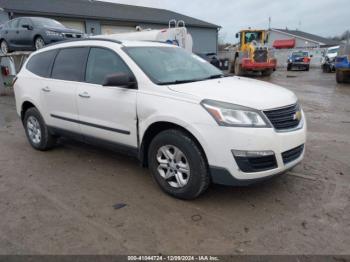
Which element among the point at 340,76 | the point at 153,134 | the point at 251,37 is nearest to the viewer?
the point at 153,134

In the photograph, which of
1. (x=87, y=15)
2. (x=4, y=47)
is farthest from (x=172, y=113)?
(x=87, y=15)

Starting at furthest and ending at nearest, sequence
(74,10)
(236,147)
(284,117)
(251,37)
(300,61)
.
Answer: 1. (300,61)
2. (251,37)
3. (74,10)
4. (284,117)
5. (236,147)

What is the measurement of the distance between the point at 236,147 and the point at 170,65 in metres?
1.69

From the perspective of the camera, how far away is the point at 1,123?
8.20m

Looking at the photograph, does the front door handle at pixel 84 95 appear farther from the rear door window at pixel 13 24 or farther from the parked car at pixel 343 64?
the parked car at pixel 343 64

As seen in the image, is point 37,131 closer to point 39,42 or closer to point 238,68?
point 39,42

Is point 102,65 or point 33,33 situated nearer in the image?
point 102,65

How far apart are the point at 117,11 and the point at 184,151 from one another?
2643 centimetres

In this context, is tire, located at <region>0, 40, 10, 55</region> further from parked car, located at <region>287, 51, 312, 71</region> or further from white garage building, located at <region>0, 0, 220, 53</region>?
parked car, located at <region>287, 51, 312, 71</region>

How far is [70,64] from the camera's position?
4.70m

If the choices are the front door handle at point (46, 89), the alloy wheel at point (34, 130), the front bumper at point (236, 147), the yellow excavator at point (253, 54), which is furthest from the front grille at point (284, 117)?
the yellow excavator at point (253, 54)

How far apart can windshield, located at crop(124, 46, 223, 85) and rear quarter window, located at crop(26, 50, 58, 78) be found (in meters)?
1.78

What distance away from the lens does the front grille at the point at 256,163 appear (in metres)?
3.09

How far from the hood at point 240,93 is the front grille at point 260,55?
62.2ft
